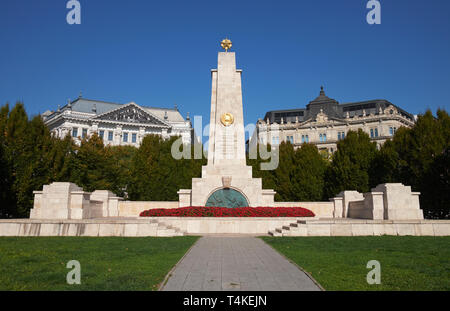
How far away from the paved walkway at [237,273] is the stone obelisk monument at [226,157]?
42.9 feet

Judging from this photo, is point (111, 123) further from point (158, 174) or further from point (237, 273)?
point (237, 273)

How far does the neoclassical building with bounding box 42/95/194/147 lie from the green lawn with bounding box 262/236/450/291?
68.9 metres

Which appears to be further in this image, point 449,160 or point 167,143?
point 167,143

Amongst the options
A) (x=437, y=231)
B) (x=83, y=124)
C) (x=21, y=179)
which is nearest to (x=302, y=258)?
(x=437, y=231)

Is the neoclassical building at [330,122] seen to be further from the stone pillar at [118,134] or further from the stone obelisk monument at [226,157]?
the stone obelisk monument at [226,157]

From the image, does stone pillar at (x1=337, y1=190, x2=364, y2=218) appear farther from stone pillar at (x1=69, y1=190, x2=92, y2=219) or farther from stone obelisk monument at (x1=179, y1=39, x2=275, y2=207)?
stone pillar at (x1=69, y1=190, x2=92, y2=219)

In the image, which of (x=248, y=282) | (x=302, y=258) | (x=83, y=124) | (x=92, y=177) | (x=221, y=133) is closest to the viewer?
(x=248, y=282)

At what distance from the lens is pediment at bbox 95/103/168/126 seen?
78938 millimetres

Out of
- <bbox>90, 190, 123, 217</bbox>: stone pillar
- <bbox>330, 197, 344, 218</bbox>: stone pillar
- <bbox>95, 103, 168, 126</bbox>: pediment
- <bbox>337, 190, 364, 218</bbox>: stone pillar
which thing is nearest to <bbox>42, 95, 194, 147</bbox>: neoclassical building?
<bbox>95, 103, 168, 126</bbox>: pediment

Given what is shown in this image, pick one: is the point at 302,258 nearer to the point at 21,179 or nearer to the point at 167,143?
the point at 21,179

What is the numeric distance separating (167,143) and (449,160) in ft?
95.0

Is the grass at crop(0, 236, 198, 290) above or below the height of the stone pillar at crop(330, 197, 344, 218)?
below

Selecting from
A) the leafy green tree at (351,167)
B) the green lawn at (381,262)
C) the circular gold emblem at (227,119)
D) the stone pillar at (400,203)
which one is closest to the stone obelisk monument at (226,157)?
the circular gold emblem at (227,119)

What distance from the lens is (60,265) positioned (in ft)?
27.2
